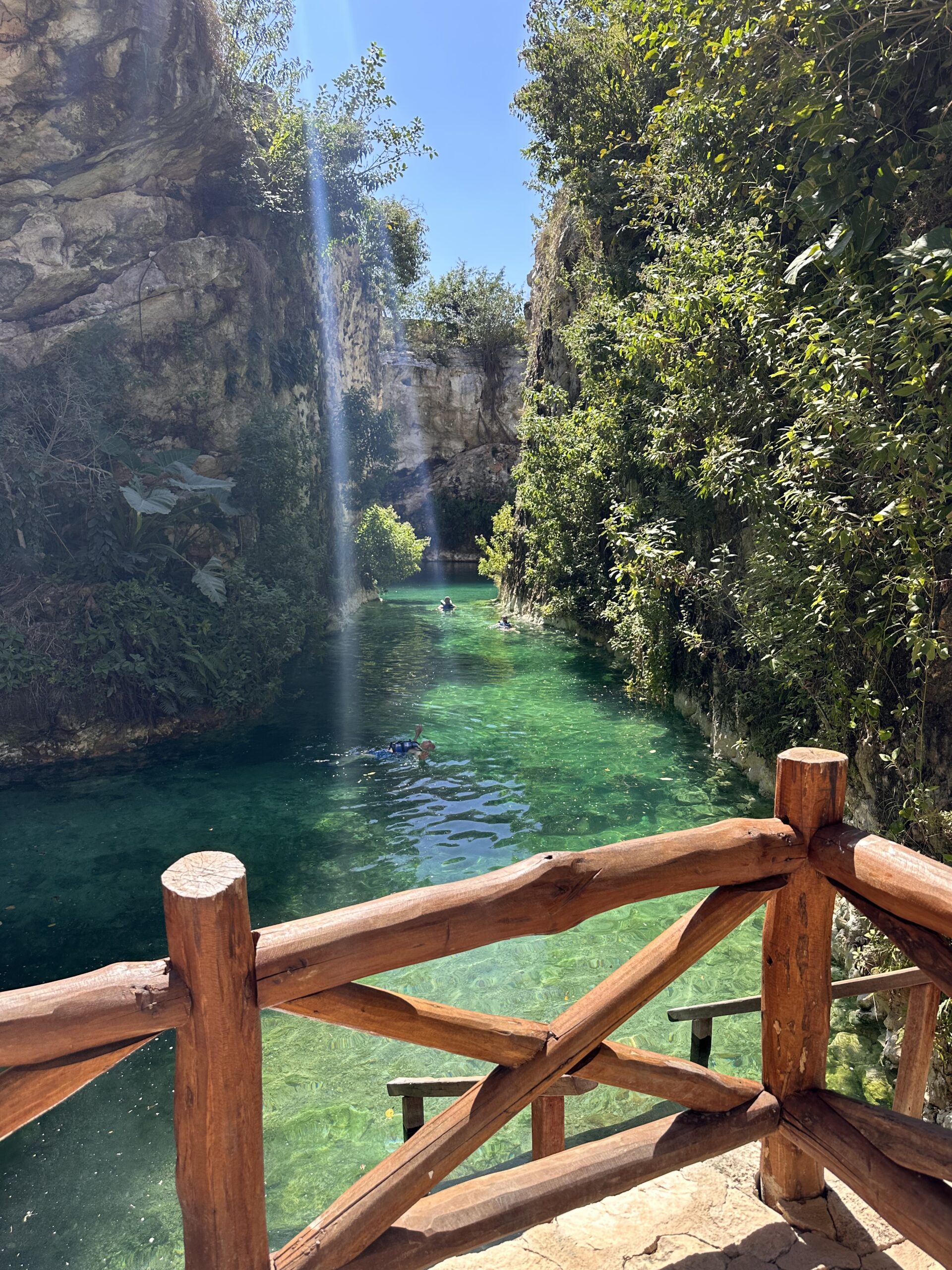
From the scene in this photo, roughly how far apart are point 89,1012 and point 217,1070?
30 cm

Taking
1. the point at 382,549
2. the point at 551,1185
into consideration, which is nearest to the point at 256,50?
the point at 382,549

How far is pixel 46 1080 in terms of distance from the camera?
1.52m

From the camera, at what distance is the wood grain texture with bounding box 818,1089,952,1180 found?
2055 mm

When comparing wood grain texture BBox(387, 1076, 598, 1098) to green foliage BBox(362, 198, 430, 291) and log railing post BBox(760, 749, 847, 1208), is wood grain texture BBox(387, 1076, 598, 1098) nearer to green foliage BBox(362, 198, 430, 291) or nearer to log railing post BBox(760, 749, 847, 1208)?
log railing post BBox(760, 749, 847, 1208)

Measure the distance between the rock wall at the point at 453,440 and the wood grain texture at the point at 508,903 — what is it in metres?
38.5

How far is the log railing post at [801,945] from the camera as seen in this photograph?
2.30 meters

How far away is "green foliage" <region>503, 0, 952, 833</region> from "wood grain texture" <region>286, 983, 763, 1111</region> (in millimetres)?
3069

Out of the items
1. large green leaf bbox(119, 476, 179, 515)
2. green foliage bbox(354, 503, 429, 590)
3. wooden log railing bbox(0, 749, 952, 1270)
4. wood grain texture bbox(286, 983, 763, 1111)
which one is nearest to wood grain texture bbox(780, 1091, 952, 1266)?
wooden log railing bbox(0, 749, 952, 1270)

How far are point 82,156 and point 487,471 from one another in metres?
30.7

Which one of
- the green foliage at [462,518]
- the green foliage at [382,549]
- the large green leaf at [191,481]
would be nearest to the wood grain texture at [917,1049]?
the large green leaf at [191,481]

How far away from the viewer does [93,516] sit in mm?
12148

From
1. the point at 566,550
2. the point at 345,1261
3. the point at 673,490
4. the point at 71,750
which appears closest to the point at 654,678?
the point at 673,490

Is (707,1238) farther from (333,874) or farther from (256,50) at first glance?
(256,50)

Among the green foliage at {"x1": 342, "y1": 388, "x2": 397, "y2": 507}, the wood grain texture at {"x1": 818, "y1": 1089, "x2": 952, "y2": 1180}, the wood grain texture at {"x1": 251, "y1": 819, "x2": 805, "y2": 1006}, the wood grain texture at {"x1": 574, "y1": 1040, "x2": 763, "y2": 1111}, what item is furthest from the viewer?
the green foliage at {"x1": 342, "y1": 388, "x2": 397, "y2": 507}
